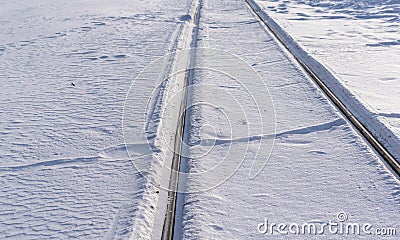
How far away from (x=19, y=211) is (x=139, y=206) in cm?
99

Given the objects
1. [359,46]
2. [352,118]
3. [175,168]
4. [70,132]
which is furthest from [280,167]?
[359,46]

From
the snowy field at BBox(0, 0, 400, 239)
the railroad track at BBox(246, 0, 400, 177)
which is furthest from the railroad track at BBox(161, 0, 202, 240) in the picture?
the railroad track at BBox(246, 0, 400, 177)

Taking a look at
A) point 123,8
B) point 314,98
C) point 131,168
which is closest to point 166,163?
point 131,168

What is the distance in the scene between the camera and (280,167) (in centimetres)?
381

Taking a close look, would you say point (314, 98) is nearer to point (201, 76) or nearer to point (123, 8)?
point (201, 76)

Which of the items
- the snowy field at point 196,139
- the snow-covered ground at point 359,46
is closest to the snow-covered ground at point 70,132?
the snowy field at point 196,139

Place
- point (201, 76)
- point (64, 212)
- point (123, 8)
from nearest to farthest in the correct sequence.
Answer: point (64, 212)
point (201, 76)
point (123, 8)

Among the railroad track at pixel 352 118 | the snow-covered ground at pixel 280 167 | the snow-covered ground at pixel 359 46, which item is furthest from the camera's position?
the snow-covered ground at pixel 359 46

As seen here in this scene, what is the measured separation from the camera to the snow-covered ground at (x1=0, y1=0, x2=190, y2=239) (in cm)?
325

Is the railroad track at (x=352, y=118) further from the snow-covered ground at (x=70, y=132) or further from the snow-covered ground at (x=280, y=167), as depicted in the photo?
the snow-covered ground at (x=70, y=132)

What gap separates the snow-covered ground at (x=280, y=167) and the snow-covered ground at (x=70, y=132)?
62 cm

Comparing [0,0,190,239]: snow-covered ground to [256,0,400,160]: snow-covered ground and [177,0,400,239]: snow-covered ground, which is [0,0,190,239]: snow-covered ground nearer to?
[177,0,400,239]: snow-covered ground

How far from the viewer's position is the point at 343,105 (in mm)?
5016

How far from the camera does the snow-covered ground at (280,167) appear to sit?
3.12 meters
